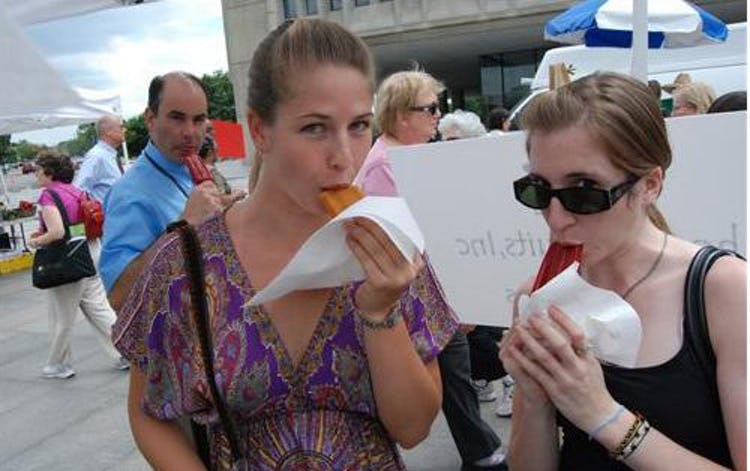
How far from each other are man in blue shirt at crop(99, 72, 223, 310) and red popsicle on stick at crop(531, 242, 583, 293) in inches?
59.1

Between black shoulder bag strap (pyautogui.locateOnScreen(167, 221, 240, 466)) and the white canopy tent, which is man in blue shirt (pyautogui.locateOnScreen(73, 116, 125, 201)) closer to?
the white canopy tent

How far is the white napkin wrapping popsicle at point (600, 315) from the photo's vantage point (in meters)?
1.28

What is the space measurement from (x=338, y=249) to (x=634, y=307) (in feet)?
2.02

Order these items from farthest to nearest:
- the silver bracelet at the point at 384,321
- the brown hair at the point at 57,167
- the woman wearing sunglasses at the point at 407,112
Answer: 1. the brown hair at the point at 57,167
2. the woman wearing sunglasses at the point at 407,112
3. the silver bracelet at the point at 384,321

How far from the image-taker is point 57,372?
19.0 ft

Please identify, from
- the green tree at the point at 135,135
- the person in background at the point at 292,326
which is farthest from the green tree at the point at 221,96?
the person in background at the point at 292,326

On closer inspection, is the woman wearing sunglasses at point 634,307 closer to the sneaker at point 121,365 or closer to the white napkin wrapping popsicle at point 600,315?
the white napkin wrapping popsicle at point 600,315

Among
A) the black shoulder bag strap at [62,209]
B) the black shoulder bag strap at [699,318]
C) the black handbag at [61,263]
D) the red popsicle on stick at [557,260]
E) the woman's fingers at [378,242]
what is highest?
the woman's fingers at [378,242]

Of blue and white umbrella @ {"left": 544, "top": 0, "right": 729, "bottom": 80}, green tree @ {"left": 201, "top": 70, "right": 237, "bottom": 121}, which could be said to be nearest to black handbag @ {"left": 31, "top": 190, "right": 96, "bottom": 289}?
blue and white umbrella @ {"left": 544, "top": 0, "right": 729, "bottom": 80}

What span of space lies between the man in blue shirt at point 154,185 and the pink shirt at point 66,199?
3.53 m

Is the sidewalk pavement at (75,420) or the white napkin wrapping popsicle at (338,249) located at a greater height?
the white napkin wrapping popsicle at (338,249)

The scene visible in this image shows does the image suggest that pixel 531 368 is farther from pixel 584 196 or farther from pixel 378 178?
pixel 378 178

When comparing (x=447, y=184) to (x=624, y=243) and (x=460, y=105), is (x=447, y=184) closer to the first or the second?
(x=624, y=243)

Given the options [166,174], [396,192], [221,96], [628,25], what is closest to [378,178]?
[396,192]
